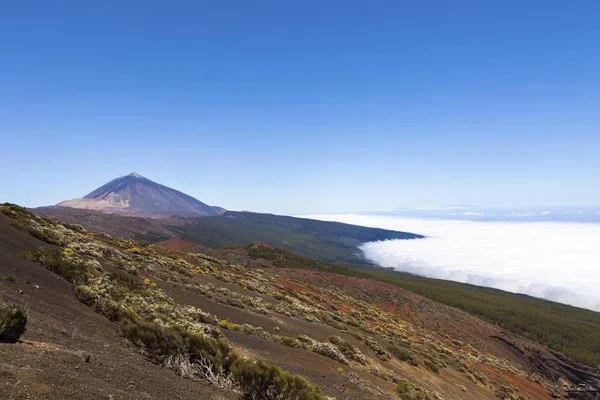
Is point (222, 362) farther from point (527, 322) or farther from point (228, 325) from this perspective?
point (527, 322)

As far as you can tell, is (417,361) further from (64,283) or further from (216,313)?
(64,283)

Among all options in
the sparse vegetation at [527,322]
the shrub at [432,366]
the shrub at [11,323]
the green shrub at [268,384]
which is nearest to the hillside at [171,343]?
the green shrub at [268,384]

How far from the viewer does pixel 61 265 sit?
16.5m

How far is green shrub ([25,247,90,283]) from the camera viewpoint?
16.0 m

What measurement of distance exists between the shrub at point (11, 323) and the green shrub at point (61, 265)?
8021 millimetres

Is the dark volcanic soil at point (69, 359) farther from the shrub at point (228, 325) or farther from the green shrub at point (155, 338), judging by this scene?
the shrub at point (228, 325)

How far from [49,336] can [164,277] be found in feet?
49.5

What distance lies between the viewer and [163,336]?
11.3 meters

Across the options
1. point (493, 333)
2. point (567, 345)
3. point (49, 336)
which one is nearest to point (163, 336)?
point (49, 336)

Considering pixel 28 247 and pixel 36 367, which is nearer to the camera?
pixel 36 367

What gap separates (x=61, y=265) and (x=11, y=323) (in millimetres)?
9596

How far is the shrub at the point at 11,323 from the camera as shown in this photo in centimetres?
801

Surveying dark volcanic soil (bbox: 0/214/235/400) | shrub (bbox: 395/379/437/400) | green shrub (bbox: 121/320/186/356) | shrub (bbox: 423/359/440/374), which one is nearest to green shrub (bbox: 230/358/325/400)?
dark volcanic soil (bbox: 0/214/235/400)

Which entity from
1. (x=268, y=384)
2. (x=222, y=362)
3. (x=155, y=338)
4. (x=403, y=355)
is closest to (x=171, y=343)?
(x=155, y=338)
